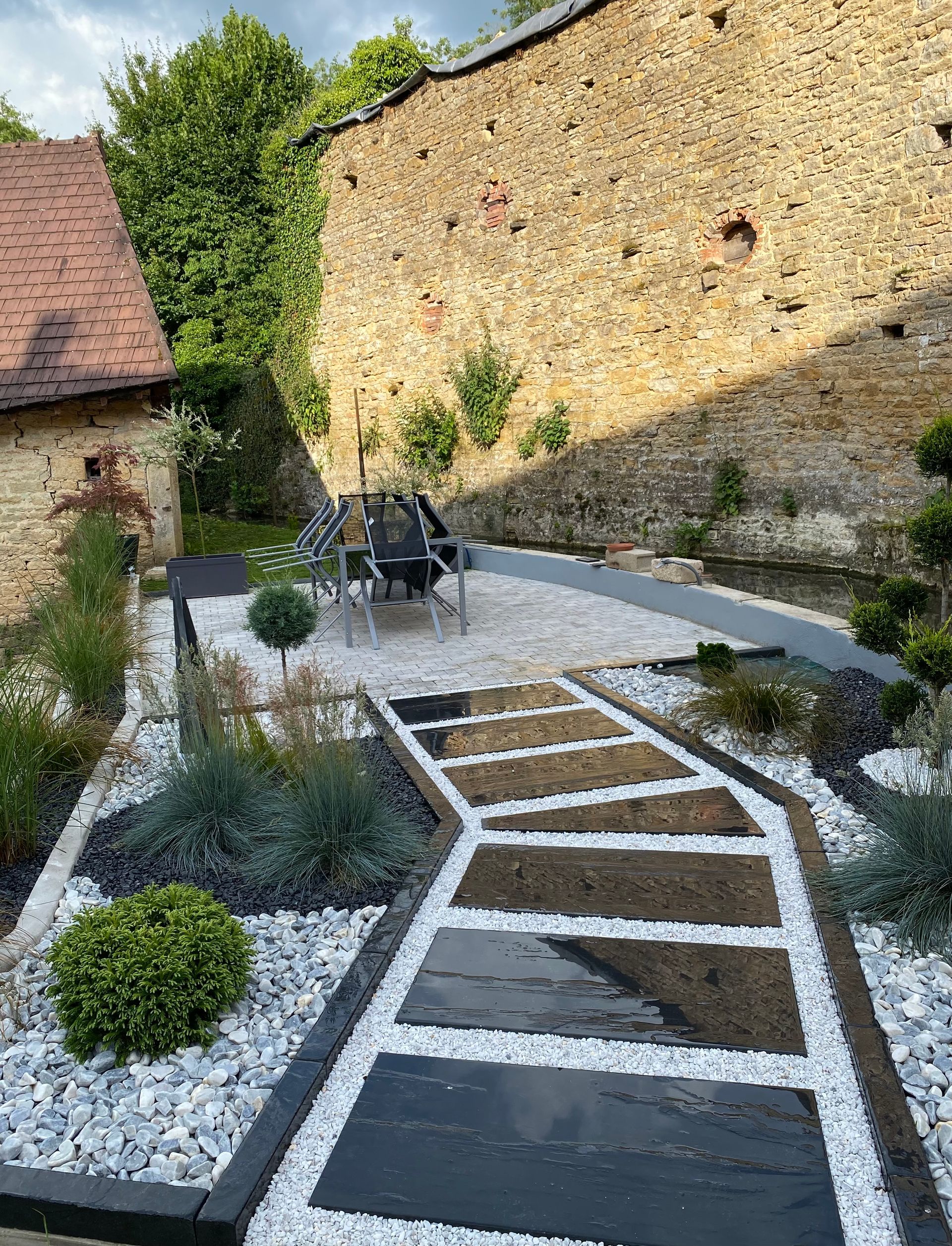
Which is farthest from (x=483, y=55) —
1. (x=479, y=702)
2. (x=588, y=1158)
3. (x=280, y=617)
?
(x=588, y=1158)

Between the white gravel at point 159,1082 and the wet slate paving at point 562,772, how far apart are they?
4.01 ft

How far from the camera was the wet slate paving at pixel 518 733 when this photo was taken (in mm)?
4398

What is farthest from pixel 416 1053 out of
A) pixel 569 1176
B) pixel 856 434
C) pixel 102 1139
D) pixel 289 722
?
pixel 856 434

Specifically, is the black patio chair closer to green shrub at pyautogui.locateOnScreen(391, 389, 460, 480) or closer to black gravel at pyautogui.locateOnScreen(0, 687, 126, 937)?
black gravel at pyautogui.locateOnScreen(0, 687, 126, 937)

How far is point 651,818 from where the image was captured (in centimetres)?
357

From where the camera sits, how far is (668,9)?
9.83 meters

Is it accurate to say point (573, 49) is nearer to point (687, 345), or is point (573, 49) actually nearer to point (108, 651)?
point (687, 345)

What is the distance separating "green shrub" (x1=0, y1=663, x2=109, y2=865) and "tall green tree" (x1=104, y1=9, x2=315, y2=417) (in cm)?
1427

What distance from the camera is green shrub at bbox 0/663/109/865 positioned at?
3.28 m

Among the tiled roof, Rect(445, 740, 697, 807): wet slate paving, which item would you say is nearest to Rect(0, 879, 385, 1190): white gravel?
Rect(445, 740, 697, 807): wet slate paving

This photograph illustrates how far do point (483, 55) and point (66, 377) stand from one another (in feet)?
22.7

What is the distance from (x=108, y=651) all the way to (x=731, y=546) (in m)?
6.99

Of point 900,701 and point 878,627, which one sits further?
point 878,627

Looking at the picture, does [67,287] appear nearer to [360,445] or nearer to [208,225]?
[360,445]
